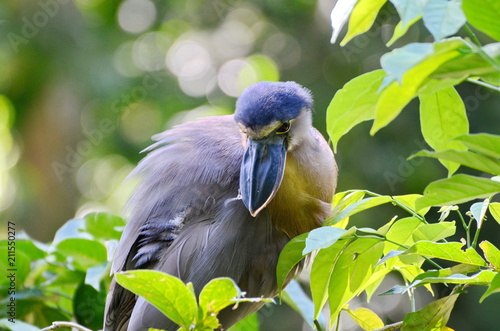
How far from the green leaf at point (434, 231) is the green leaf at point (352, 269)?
2.8 inches

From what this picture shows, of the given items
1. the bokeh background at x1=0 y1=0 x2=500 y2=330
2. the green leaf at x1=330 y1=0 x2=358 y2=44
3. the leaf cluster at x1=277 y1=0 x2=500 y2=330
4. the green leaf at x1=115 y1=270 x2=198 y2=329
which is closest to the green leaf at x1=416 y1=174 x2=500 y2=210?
the leaf cluster at x1=277 y1=0 x2=500 y2=330

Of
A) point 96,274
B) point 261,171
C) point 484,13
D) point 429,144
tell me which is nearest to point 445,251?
point 429,144

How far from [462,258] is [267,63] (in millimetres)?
4014

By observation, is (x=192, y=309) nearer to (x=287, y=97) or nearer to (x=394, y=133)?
(x=287, y=97)

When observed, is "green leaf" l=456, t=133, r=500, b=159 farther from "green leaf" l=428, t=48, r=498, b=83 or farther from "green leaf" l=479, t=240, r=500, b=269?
"green leaf" l=479, t=240, r=500, b=269

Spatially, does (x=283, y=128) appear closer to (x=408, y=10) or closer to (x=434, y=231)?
(x=434, y=231)

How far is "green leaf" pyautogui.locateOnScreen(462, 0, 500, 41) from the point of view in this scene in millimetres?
691

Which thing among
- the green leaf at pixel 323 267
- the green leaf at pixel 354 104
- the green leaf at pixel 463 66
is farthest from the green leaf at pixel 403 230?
the green leaf at pixel 463 66

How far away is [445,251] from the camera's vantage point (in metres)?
0.97

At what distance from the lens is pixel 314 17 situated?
15.7ft

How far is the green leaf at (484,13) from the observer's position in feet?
2.27

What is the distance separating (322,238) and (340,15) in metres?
0.35

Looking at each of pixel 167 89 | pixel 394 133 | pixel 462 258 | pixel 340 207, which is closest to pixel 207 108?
pixel 167 89

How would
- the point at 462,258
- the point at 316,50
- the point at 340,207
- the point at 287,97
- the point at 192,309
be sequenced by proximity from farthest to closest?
the point at 316,50 < the point at 287,97 < the point at 340,207 < the point at 462,258 < the point at 192,309
